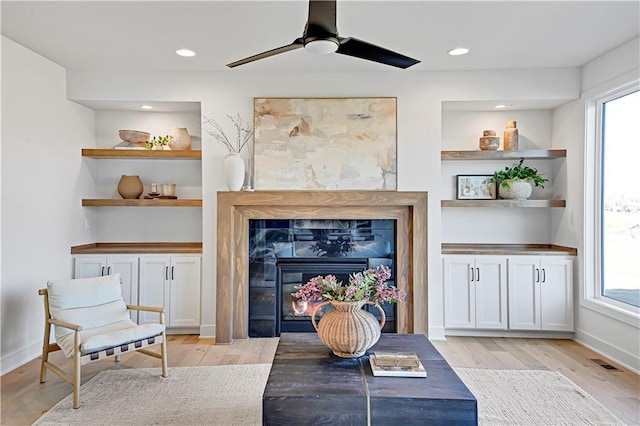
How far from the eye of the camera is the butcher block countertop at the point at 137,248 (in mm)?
4230

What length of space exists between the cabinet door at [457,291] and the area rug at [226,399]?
2.95 ft

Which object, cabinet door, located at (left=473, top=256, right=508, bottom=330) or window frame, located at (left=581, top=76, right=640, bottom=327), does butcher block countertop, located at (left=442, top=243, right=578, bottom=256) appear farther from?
window frame, located at (left=581, top=76, right=640, bottom=327)

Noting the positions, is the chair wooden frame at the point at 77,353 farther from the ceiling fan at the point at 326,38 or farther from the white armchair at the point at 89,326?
the ceiling fan at the point at 326,38

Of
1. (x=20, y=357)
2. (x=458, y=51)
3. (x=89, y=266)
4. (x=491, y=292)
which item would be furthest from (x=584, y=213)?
(x=20, y=357)

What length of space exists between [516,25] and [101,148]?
14.3 feet

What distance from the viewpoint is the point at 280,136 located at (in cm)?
417

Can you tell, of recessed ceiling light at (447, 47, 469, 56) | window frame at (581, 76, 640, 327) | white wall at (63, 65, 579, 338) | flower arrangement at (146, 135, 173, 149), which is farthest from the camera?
flower arrangement at (146, 135, 173, 149)

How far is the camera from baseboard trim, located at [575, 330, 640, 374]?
333 centimetres

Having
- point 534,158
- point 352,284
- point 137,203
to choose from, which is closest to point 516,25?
point 534,158

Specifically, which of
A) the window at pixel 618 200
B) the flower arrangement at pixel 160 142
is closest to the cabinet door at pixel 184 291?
the flower arrangement at pixel 160 142

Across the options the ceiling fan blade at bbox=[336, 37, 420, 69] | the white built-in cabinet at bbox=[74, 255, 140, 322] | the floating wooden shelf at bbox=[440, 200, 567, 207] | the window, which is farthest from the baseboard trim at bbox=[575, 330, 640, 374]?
the white built-in cabinet at bbox=[74, 255, 140, 322]

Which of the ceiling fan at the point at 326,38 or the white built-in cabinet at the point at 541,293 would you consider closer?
the ceiling fan at the point at 326,38

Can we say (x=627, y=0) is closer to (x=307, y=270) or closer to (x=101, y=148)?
(x=307, y=270)

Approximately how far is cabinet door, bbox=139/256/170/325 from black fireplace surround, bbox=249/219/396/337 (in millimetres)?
880
